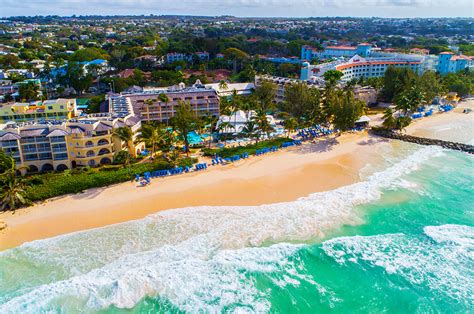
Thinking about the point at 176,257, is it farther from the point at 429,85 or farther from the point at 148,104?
the point at 429,85

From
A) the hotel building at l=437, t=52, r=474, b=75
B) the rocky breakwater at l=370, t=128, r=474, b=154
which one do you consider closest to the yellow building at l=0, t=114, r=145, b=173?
the rocky breakwater at l=370, t=128, r=474, b=154

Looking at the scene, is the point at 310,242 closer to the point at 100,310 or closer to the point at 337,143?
the point at 100,310

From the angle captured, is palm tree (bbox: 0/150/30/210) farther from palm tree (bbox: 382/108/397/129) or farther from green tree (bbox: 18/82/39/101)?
palm tree (bbox: 382/108/397/129)

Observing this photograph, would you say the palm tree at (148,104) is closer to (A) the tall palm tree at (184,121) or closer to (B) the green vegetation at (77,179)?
(A) the tall palm tree at (184,121)

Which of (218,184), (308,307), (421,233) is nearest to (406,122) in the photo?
(421,233)

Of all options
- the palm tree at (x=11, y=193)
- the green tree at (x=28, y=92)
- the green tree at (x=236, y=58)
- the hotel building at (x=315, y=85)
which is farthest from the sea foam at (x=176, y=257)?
the green tree at (x=236, y=58)

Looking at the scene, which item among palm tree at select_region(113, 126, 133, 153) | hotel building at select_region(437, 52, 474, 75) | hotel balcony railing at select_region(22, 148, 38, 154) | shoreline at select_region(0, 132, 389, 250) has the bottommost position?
shoreline at select_region(0, 132, 389, 250)
